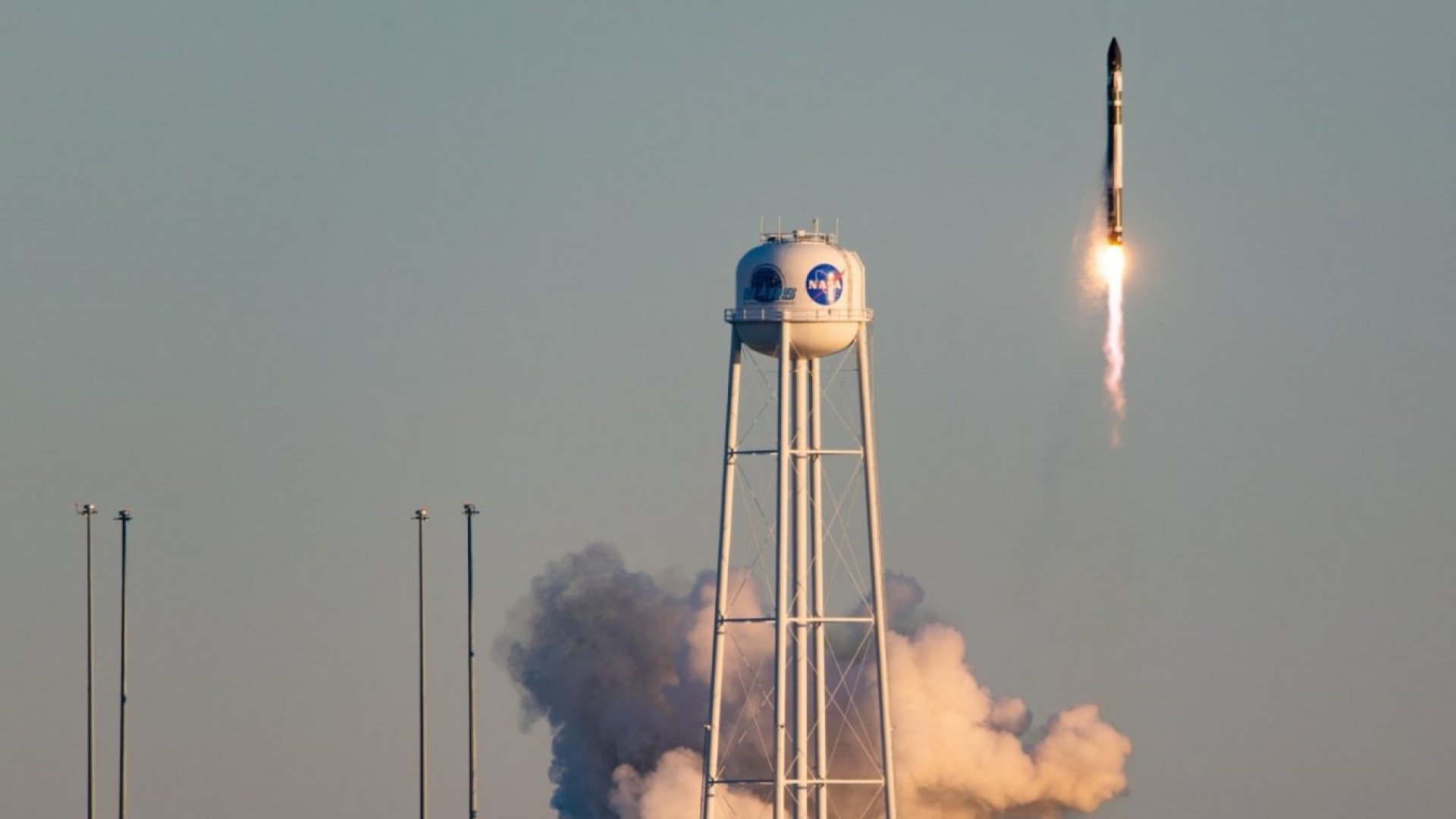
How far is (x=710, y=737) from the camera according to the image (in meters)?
180

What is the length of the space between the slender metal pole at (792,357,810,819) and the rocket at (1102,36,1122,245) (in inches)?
424

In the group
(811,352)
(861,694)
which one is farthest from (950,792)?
(811,352)

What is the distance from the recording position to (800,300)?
177 metres

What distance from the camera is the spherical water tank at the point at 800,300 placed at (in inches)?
6959

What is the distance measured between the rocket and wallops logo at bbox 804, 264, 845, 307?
28.9 feet

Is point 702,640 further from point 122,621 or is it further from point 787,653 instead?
point 122,621

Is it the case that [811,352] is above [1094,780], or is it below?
above

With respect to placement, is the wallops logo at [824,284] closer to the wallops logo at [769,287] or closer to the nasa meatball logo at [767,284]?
the wallops logo at [769,287]

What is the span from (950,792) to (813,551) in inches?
561

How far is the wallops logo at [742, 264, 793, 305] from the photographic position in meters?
177

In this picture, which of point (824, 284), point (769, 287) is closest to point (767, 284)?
point (769, 287)

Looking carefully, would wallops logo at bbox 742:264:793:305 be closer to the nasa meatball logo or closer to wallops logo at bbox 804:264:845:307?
the nasa meatball logo

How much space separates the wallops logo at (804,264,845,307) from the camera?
580 ft

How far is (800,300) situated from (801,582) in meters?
9.29
